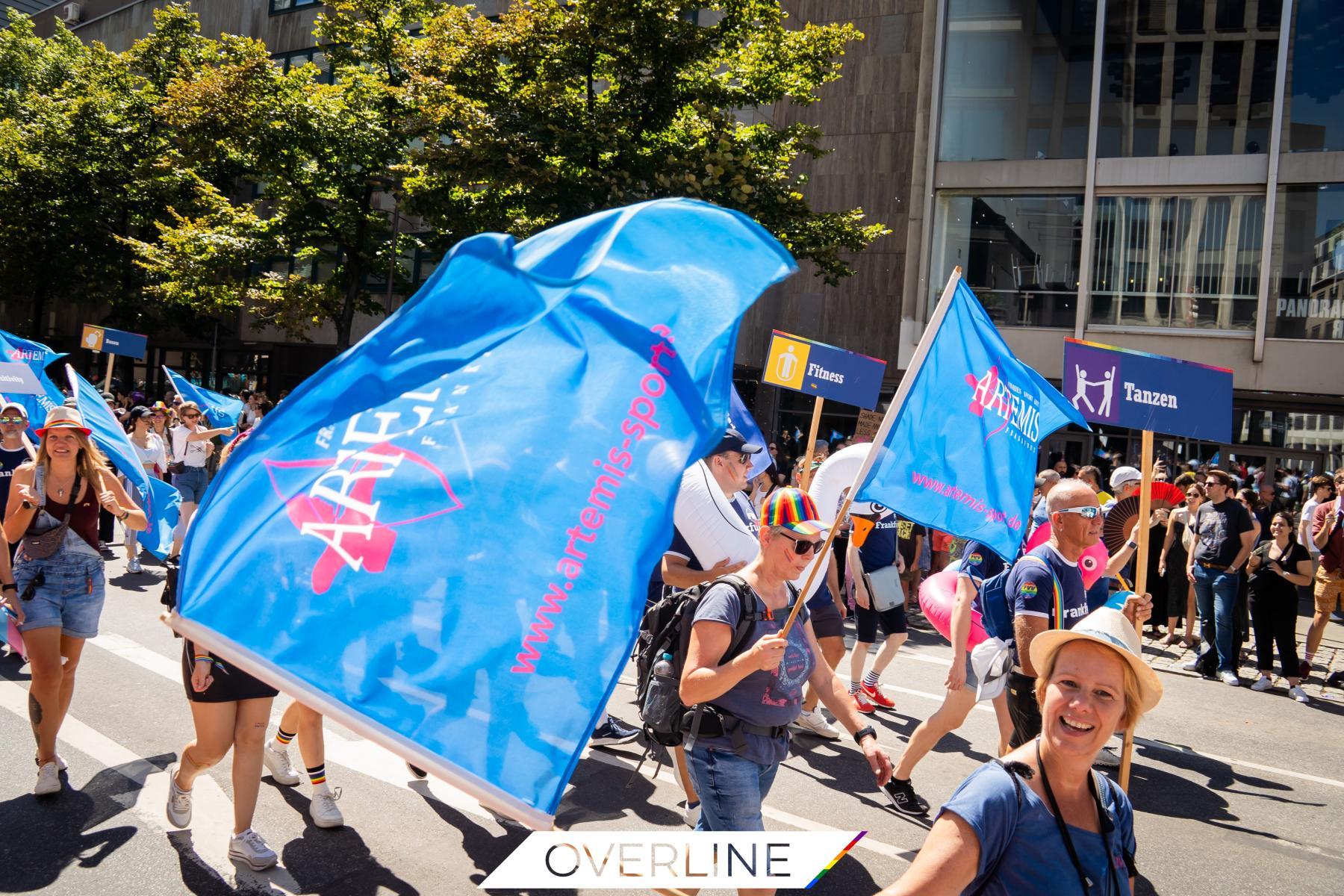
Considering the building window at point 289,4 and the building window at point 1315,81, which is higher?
the building window at point 289,4

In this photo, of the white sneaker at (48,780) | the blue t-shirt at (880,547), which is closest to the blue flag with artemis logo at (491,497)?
the white sneaker at (48,780)

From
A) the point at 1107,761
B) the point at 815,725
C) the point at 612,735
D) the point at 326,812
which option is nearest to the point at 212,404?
the point at 612,735

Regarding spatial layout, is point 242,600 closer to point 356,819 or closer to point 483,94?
point 356,819

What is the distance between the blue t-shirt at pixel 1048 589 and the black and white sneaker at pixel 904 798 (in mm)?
1241

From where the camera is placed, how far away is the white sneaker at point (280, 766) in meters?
5.70

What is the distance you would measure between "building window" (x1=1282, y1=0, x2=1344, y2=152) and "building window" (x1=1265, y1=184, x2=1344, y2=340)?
0.94m

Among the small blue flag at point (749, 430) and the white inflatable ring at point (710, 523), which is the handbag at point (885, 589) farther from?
the white inflatable ring at point (710, 523)

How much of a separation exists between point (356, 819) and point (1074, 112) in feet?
69.4

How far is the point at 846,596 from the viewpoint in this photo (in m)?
11.9

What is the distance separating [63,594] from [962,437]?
4707mm

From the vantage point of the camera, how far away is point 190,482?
13.0 meters

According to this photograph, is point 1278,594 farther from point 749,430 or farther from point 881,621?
point 749,430

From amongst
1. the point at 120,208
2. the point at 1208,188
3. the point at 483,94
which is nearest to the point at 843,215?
the point at 483,94

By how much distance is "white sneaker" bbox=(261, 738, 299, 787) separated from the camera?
18.7 feet
